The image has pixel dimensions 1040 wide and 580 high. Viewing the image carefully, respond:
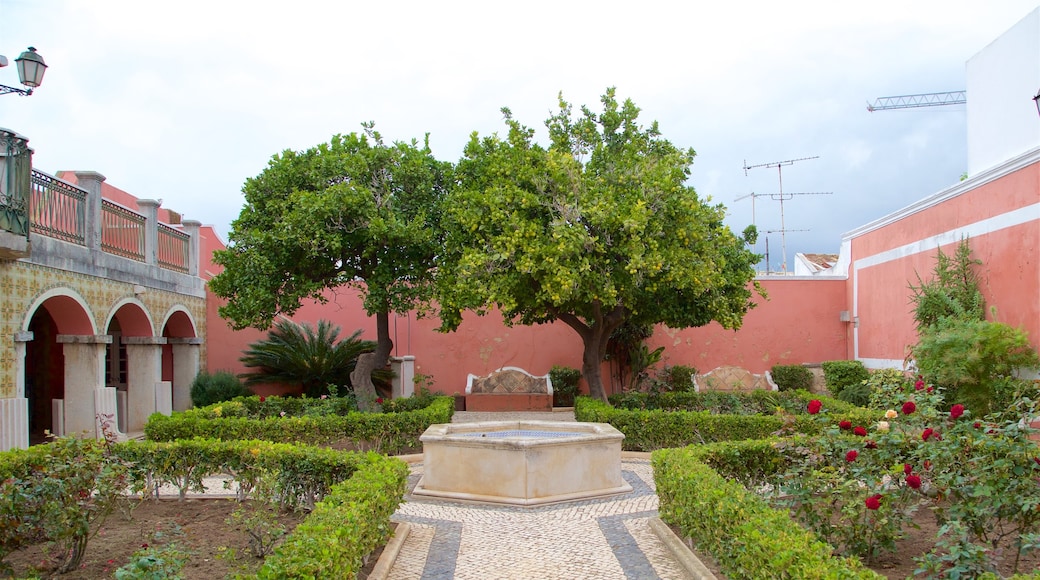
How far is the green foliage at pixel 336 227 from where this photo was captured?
1193 cm

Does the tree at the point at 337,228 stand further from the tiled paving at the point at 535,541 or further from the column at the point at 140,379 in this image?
the tiled paving at the point at 535,541

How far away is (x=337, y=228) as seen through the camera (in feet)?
39.7

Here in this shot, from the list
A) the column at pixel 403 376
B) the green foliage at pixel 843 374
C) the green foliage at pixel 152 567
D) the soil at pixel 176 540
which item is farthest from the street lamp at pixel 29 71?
the green foliage at pixel 843 374

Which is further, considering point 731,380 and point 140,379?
point 731,380

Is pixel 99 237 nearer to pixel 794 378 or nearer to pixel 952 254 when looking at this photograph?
pixel 794 378

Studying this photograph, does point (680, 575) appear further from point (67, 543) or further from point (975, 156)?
point (975, 156)

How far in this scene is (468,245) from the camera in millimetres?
12430

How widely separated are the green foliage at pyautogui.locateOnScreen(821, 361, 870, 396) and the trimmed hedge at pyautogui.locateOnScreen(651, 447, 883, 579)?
11263 millimetres

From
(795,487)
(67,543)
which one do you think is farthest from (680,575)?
(67,543)

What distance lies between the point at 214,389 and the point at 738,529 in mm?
13093

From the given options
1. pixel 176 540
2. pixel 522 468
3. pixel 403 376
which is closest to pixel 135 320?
pixel 403 376

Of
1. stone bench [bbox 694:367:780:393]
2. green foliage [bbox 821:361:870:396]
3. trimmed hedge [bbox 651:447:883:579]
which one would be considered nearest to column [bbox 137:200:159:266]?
stone bench [bbox 694:367:780:393]

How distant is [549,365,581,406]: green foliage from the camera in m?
17.3

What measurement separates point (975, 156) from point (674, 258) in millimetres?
8299
